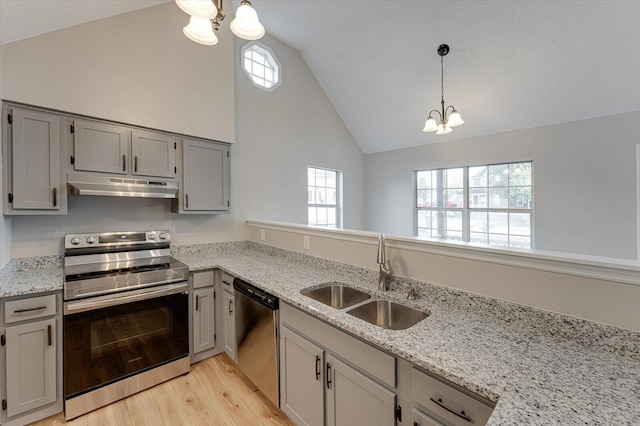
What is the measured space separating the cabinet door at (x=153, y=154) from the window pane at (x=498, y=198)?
4.55 meters

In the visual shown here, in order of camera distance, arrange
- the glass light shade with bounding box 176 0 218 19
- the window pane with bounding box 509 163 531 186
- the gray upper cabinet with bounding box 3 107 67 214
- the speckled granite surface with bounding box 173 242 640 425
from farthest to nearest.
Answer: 1. the window pane with bounding box 509 163 531 186
2. the gray upper cabinet with bounding box 3 107 67 214
3. the glass light shade with bounding box 176 0 218 19
4. the speckled granite surface with bounding box 173 242 640 425

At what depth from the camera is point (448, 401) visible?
1013 mm

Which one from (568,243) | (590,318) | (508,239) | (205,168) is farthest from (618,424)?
(508,239)

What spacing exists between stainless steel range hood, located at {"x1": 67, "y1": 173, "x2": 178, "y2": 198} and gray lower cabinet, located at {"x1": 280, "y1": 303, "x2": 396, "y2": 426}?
166cm

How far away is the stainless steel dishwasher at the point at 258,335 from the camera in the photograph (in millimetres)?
1886

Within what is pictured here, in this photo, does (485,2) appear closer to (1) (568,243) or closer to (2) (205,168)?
(1) (568,243)

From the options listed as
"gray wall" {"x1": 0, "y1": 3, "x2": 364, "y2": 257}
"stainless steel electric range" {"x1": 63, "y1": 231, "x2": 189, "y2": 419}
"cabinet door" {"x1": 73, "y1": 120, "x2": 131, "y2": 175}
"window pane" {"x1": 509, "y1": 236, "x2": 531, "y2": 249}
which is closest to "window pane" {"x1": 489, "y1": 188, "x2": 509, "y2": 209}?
"window pane" {"x1": 509, "y1": 236, "x2": 531, "y2": 249}

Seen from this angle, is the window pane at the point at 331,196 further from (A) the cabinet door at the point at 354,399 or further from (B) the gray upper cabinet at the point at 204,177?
(A) the cabinet door at the point at 354,399

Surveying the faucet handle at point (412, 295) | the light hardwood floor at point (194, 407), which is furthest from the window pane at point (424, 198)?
the light hardwood floor at point (194, 407)

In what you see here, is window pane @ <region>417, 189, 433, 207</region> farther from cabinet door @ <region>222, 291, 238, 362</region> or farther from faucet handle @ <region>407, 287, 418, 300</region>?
cabinet door @ <region>222, 291, 238, 362</region>

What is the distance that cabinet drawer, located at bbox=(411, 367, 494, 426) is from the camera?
94cm

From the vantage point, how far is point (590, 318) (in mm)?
1143

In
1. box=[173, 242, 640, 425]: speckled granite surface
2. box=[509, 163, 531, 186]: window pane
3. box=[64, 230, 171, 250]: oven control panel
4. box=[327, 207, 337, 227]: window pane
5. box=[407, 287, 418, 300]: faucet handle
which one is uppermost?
box=[509, 163, 531, 186]: window pane

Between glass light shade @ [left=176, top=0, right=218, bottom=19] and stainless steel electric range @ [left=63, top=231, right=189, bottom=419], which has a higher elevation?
glass light shade @ [left=176, top=0, right=218, bottom=19]
